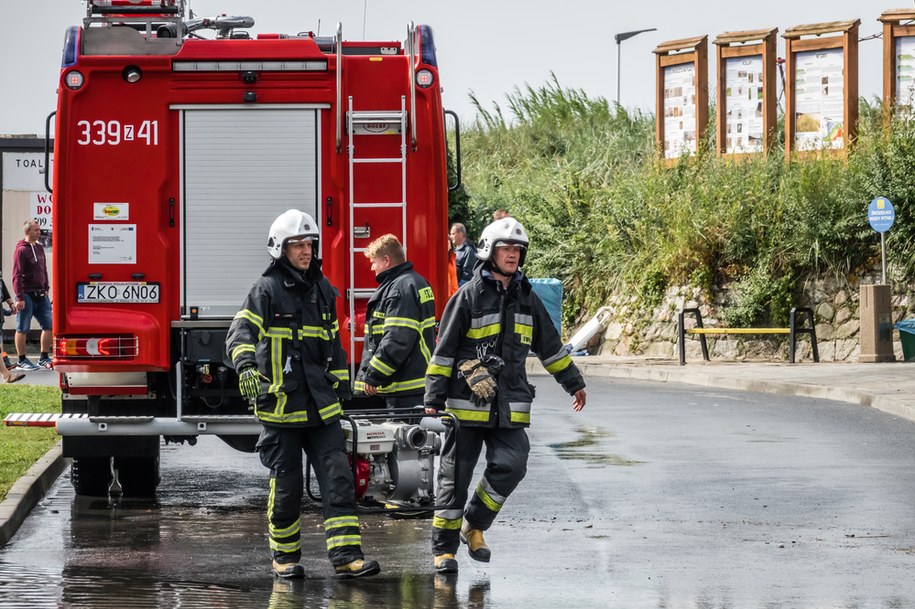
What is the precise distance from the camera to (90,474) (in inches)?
443

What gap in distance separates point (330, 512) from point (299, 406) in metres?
0.57

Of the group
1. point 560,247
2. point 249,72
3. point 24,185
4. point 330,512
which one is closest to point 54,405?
point 249,72

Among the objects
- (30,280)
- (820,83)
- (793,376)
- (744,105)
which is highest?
(820,83)

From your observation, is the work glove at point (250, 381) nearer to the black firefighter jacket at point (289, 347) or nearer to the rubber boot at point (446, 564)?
the black firefighter jacket at point (289, 347)

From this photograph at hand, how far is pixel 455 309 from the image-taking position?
849cm

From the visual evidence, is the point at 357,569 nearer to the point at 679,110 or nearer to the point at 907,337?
the point at 907,337

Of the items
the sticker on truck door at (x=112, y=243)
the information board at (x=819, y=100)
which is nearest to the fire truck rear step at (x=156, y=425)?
the sticker on truck door at (x=112, y=243)

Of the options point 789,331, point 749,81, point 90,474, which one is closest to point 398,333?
point 90,474

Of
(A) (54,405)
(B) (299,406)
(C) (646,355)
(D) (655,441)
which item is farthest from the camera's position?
(C) (646,355)

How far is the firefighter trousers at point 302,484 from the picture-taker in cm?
823

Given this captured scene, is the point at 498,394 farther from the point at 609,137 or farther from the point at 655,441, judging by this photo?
the point at 609,137

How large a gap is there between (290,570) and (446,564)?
2.57ft

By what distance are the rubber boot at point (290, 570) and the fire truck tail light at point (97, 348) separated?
2.60m

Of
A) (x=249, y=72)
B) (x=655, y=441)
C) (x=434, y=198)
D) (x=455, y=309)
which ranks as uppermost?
(x=249, y=72)
